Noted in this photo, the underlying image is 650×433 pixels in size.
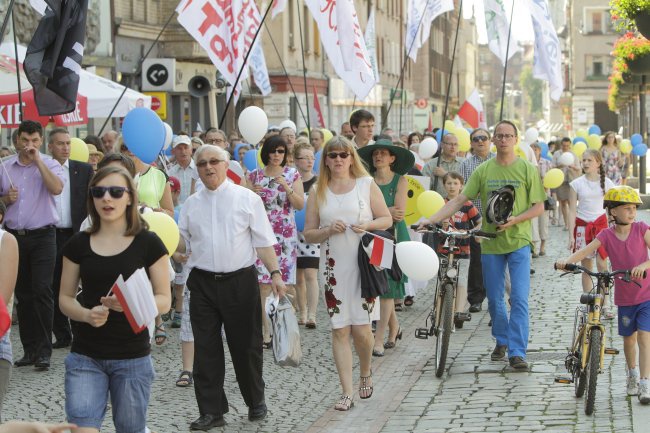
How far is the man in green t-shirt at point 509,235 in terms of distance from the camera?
1033cm

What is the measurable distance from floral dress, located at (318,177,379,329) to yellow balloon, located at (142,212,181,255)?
1433 mm

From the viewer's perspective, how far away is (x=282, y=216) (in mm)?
12180

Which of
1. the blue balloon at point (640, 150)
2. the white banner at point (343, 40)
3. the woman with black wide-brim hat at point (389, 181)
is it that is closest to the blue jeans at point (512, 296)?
the woman with black wide-brim hat at point (389, 181)

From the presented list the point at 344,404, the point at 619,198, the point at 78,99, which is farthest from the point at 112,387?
the point at 78,99

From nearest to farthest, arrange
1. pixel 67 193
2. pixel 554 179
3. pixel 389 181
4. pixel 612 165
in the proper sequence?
1. pixel 389 181
2. pixel 67 193
3. pixel 554 179
4. pixel 612 165

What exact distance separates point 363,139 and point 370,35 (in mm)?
16880

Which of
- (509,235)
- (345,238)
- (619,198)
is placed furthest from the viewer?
(509,235)

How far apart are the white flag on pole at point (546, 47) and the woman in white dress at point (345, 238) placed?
12133 millimetres

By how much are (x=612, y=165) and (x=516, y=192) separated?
561 inches

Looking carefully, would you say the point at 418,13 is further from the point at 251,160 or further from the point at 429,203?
the point at 429,203

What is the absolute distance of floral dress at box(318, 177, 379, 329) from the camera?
919 cm

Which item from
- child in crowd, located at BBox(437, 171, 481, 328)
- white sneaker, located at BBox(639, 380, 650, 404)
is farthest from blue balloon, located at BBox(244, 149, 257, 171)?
white sneaker, located at BBox(639, 380, 650, 404)

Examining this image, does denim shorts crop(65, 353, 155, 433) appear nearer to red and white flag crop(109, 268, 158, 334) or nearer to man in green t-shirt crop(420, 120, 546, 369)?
red and white flag crop(109, 268, 158, 334)

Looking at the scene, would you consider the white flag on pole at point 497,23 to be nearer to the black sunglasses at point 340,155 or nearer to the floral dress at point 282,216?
the floral dress at point 282,216
